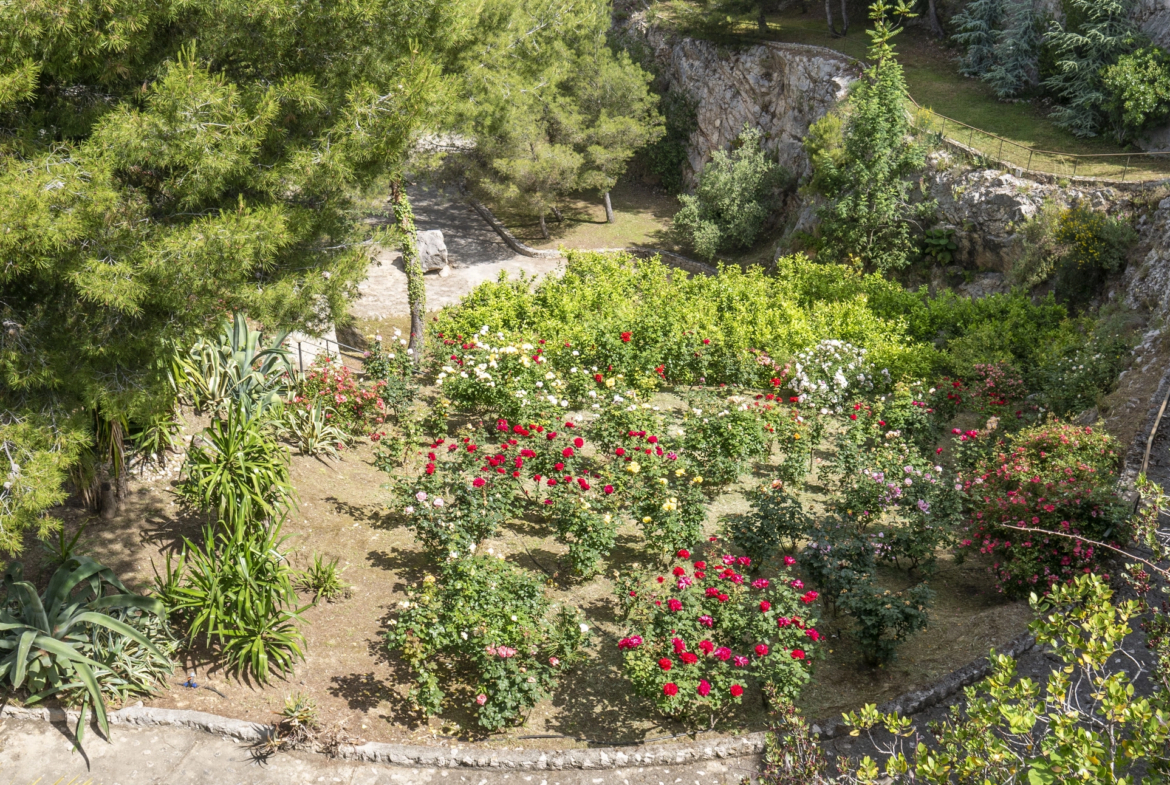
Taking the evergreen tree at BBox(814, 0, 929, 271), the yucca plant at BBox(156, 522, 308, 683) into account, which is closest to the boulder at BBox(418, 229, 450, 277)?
the evergreen tree at BBox(814, 0, 929, 271)

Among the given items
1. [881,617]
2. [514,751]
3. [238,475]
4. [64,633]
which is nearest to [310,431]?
[238,475]

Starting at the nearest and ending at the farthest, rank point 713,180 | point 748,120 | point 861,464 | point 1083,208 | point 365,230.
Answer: point 365,230 < point 861,464 < point 1083,208 < point 713,180 < point 748,120

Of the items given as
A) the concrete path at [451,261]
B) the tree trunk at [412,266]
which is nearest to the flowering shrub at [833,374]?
the tree trunk at [412,266]

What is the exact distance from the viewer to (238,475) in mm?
8320

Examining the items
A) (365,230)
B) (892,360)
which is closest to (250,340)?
(365,230)

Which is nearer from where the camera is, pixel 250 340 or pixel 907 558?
pixel 907 558

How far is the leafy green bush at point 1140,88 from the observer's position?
17.4m

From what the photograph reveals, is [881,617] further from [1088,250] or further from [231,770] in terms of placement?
[1088,250]

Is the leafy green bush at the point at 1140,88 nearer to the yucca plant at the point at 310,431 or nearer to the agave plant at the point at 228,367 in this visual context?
the yucca plant at the point at 310,431

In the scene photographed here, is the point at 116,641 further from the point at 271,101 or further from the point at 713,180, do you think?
the point at 713,180

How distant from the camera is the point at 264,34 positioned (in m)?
7.59

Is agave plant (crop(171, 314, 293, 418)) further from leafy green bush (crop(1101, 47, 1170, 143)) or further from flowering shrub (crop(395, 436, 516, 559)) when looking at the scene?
leafy green bush (crop(1101, 47, 1170, 143))

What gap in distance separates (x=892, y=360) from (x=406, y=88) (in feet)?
27.2

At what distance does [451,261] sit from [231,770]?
56.6 ft
